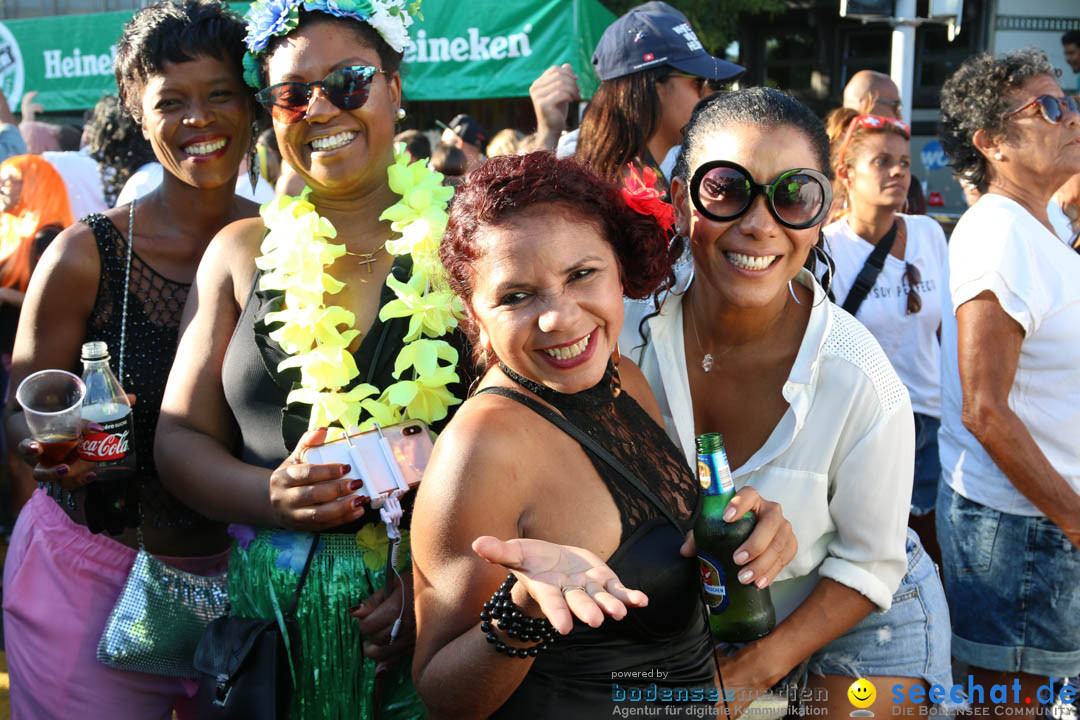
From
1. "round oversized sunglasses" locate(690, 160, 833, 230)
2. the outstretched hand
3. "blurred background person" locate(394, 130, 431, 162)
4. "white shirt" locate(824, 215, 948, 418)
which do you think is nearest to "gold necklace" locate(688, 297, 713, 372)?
"round oversized sunglasses" locate(690, 160, 833, 230)

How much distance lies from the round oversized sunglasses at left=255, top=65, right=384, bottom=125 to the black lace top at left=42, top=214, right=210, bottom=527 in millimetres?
681

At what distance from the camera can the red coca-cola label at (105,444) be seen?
7.43 ft

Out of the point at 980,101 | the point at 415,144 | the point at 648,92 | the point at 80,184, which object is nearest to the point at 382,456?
the point at 648,92

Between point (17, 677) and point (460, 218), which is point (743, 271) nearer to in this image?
point (460, 218)

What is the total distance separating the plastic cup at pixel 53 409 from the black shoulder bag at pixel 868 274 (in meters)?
3.05

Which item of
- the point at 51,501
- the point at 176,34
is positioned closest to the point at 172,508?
the point at 51,501

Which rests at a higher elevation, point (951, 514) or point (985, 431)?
point (985, 431)

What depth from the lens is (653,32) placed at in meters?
3.63

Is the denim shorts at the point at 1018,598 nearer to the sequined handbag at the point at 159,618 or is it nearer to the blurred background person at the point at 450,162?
the sequined handbag at the point at 159,618

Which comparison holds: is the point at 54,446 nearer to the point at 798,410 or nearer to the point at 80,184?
the point at 798,410

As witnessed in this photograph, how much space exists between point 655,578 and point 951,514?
1.79 meters

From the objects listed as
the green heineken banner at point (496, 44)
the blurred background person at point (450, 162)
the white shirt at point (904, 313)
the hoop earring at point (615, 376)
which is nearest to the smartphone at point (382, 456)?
the hoop earring at point (615, 376)

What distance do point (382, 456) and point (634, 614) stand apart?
2.33 feet

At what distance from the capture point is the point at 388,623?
213 centimetres
